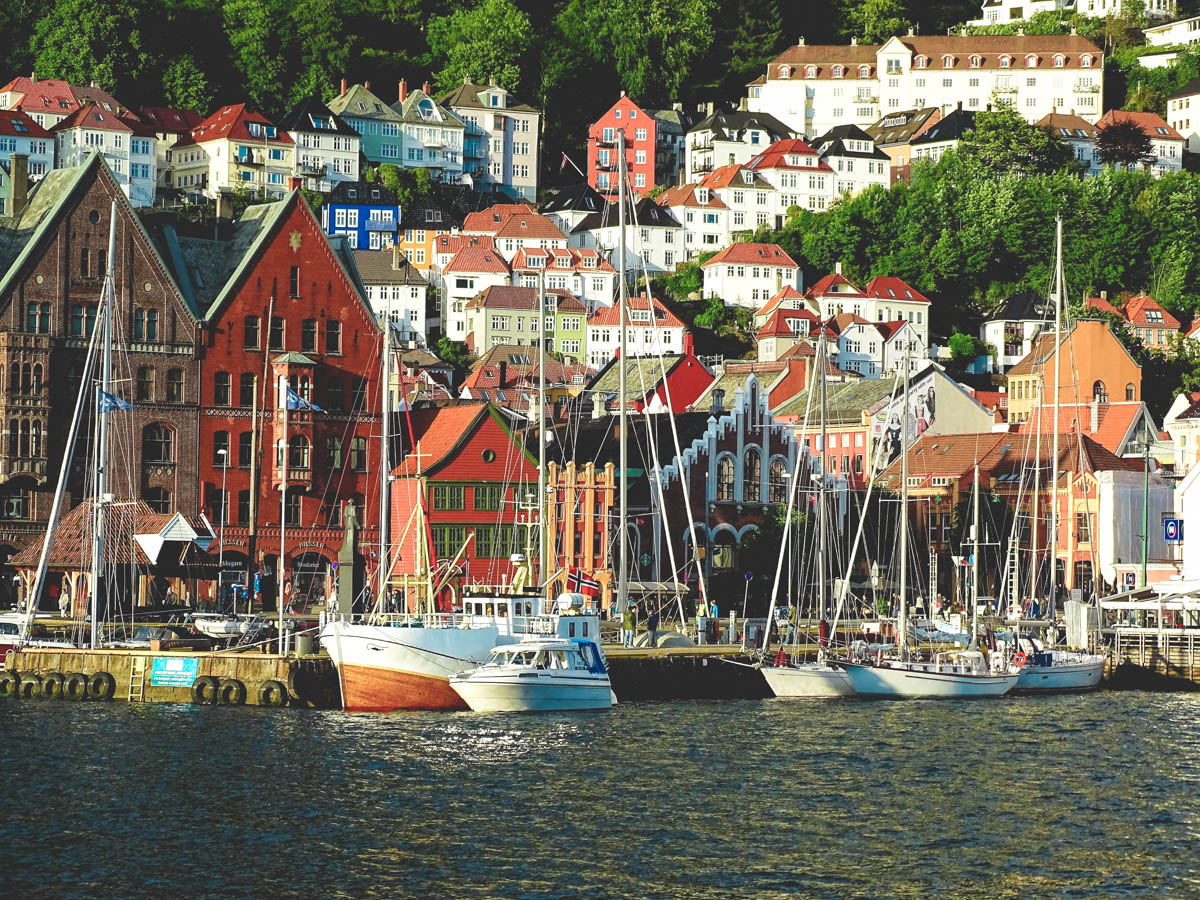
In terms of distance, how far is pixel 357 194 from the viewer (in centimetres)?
19488

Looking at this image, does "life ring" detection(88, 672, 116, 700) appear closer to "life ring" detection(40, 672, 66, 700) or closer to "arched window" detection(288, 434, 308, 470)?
"life ring" detection(40, 672, 66, 700)

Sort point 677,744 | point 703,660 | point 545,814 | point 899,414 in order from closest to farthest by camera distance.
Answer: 1. point 545,814
2. point 677,744
3. point 703,660
4. point 899,414

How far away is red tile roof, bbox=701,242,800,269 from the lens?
190m

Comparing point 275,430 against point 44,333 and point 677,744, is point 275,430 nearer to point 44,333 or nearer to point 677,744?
point 44,333

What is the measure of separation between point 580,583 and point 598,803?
25.4m

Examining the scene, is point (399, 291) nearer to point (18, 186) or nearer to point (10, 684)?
point (18, 186)

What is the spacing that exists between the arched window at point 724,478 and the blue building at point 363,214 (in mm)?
97224

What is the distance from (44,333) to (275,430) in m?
10.8

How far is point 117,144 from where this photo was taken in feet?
633

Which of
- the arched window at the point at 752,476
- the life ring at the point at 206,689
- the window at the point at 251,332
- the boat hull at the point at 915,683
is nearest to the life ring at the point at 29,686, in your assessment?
the life ring at the point at 206,689

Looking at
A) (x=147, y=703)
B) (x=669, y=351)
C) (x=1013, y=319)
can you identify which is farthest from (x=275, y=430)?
(x=1013, y=319)

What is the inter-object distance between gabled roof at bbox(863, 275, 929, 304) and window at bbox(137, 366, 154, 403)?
9948 cm

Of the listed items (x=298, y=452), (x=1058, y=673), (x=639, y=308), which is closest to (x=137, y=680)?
(x=298, y=452)

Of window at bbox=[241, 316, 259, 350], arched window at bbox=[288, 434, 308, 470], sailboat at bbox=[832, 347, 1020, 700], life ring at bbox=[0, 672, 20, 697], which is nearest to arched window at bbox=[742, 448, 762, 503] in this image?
arched window at bbox=[288, 434, 308, 470]
